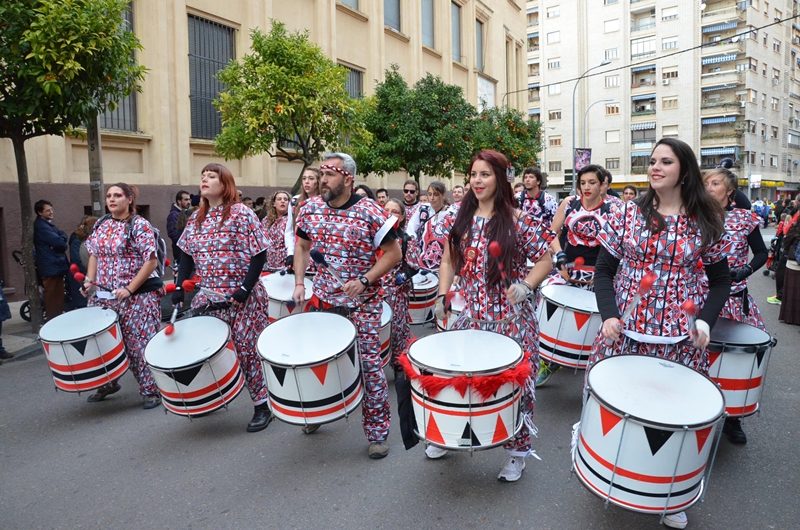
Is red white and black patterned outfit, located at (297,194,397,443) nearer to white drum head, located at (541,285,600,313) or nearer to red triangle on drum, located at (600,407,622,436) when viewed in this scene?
white drum head, located at (541,285,600,313)

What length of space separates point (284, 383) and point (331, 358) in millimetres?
324

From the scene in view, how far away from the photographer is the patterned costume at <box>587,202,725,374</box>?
3127 millimetres

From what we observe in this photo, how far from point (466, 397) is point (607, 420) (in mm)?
682

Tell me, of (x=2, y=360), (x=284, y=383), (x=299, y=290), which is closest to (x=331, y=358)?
(x=284, y=383)

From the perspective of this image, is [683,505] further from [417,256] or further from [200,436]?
[417,256]

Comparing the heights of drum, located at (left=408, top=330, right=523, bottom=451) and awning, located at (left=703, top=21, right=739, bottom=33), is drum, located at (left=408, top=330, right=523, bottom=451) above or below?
below

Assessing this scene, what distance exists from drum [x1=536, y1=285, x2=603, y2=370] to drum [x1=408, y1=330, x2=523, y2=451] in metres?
1.50

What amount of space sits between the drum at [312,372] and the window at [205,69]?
11.6 metres

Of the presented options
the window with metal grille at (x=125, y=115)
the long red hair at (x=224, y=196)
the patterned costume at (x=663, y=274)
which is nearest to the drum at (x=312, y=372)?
the long red hair at (x=224, y=196)

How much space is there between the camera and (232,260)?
4.71 meters

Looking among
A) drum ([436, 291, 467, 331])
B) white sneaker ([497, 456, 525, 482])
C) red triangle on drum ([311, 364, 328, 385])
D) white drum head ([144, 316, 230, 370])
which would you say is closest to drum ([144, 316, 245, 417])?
white drum head ([144, 316, 230, 370])

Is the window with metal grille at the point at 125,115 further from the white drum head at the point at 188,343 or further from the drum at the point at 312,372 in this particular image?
the drum at the point at 312,372

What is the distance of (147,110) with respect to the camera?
13125mm

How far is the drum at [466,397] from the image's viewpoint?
3059mm
